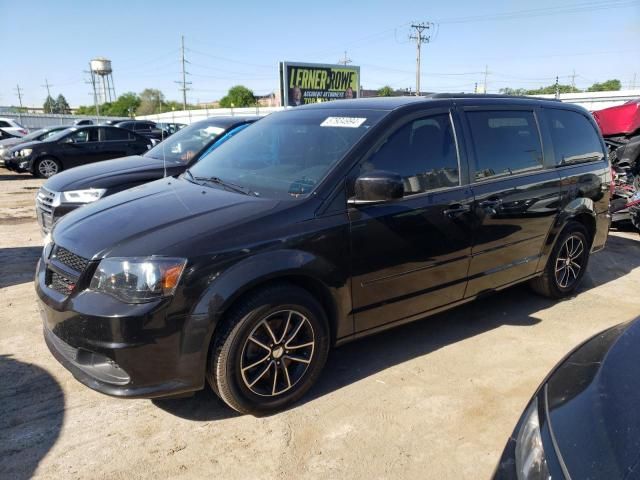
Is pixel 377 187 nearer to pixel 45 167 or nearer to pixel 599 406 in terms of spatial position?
pixel 599 406

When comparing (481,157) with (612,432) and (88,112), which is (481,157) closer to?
(612,432)

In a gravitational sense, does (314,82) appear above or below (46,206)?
above

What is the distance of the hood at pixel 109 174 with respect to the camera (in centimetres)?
560

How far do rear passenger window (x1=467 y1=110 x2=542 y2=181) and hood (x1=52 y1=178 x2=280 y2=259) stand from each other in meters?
1.81

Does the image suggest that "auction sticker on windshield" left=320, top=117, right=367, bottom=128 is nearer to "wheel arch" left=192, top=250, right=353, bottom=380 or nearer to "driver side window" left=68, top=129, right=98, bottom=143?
"wheel arch" left=192, top=250, right=353, bottom=380

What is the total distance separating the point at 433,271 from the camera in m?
3.62

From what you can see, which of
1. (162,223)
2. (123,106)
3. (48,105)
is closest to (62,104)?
(48,105)

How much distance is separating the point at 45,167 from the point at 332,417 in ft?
45.0

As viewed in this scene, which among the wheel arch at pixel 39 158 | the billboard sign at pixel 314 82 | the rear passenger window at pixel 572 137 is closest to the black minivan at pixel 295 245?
the rear passenger window at pixel 572 137

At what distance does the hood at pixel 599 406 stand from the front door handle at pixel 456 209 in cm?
156

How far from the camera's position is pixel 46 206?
5.68 meters

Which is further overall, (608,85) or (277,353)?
(608,85)

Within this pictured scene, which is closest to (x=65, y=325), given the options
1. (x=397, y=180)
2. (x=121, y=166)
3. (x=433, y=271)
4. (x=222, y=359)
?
(x=222, y=359)

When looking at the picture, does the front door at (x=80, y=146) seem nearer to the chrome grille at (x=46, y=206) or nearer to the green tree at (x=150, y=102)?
the chrome grille at (x=46, y=206)
